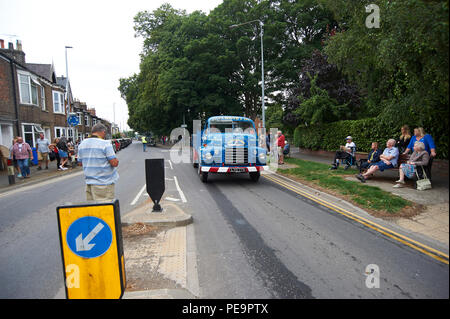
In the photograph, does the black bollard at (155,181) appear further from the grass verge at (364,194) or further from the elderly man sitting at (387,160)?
the elderly man sitting at (387,160)

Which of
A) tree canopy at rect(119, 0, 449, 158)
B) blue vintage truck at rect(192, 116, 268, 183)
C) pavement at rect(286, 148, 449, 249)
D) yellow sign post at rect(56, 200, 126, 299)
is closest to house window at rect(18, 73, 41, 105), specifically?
tree canopy at rect(119, 0, 449, 158)

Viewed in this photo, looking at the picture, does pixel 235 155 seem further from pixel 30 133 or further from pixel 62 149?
pixel 30 133

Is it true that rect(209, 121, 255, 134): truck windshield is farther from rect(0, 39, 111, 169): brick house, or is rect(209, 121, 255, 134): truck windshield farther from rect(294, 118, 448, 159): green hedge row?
rect(0, 39, 111, 169): brick house

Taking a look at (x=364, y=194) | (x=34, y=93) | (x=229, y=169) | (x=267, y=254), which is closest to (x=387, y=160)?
(x=364, y=194)

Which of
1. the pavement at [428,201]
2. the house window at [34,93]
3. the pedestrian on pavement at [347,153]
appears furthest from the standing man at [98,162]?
the house window at [34,93]

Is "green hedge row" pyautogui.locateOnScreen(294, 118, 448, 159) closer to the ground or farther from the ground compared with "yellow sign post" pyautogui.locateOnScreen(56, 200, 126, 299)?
farther from the ground

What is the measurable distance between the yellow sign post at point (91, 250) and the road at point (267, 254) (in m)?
0.70

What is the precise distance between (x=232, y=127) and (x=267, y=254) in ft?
24.6

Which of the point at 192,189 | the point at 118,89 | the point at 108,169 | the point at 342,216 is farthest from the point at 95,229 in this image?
the point at 118,89

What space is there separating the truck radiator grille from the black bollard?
3.36 meters

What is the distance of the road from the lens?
299 centimetres

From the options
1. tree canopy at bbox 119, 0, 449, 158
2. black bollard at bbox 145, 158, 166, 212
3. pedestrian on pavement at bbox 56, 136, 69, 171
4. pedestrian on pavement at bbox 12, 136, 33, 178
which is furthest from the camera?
tree canopy at bbox 119, 0, 449, 158

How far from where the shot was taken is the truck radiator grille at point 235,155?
9.00m
